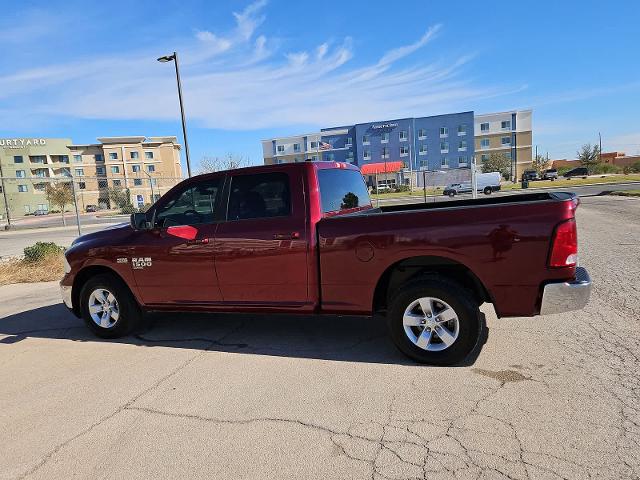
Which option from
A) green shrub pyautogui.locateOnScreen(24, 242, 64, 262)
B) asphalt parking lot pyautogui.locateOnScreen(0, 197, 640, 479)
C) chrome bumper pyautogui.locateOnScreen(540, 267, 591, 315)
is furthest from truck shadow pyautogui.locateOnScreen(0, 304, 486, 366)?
green shrub pyautogui.locateOnScreen(24, 242, 64, 262)

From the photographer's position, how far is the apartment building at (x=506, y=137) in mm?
87688

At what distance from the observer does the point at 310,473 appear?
2.62 m

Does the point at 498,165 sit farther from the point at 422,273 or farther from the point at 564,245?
the point at 564,245

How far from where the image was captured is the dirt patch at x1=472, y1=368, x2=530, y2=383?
3656mm

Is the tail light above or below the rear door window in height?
below

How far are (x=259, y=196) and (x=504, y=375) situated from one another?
2.86m

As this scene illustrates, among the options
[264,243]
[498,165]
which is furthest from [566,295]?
[498,165]

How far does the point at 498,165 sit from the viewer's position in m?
80.1

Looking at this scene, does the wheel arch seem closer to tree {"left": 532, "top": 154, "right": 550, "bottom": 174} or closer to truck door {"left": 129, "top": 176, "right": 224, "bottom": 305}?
truck door {"left": 129, "top": 176, "right": 224, "bottom": 305}

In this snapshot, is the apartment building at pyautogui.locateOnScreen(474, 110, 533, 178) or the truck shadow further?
the apartment building at pyautogui.locateOnScreen(474, 110, 533, 178)

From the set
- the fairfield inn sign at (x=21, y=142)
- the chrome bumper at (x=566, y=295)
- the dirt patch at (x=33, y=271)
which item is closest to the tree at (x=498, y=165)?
the dirt patch at (x=33, y=271)

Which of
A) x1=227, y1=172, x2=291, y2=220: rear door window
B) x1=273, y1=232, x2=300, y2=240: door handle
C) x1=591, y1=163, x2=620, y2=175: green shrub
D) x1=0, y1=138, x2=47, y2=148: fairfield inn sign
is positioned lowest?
x1=591, y1=163, x2=620, y2=175: green shrub

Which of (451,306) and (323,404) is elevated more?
(451,306)

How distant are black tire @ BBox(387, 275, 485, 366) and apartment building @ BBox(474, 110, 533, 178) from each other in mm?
90722
